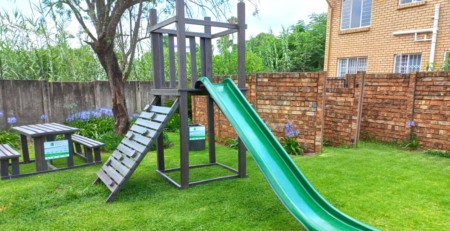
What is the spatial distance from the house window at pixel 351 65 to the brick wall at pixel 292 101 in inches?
251

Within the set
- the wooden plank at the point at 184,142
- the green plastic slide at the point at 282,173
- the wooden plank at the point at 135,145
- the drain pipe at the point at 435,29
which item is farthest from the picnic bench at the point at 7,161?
the drain pipe at the point at 435,29

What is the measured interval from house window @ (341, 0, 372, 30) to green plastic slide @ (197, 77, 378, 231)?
8.85 m

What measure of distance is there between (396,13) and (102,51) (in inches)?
363

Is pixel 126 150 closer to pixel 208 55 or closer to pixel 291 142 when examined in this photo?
pixel 208 55

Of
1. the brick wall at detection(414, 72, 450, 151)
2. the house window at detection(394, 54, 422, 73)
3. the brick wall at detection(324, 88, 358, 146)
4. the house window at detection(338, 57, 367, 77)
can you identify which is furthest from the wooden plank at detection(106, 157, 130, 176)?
the house window at detection(338, 57, 367, 77)

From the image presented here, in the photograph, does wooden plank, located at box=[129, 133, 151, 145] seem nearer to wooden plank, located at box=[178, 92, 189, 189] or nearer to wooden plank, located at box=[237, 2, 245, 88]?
wooden plank, located at box=[178, 92, 189, 189]

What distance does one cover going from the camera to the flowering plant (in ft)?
18.4

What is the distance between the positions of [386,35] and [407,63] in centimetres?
119

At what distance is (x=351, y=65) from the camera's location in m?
11.1

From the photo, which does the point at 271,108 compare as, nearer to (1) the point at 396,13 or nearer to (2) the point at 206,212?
(2) the point at 206,212

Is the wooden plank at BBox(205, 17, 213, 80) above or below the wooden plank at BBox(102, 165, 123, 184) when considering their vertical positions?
above

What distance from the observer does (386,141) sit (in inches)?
246

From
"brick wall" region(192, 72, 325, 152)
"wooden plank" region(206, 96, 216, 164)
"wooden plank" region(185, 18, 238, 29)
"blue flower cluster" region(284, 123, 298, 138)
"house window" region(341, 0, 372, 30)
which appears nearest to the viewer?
"wooden plank" region(185, 18, 238, 29)

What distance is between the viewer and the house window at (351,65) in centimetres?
1071
